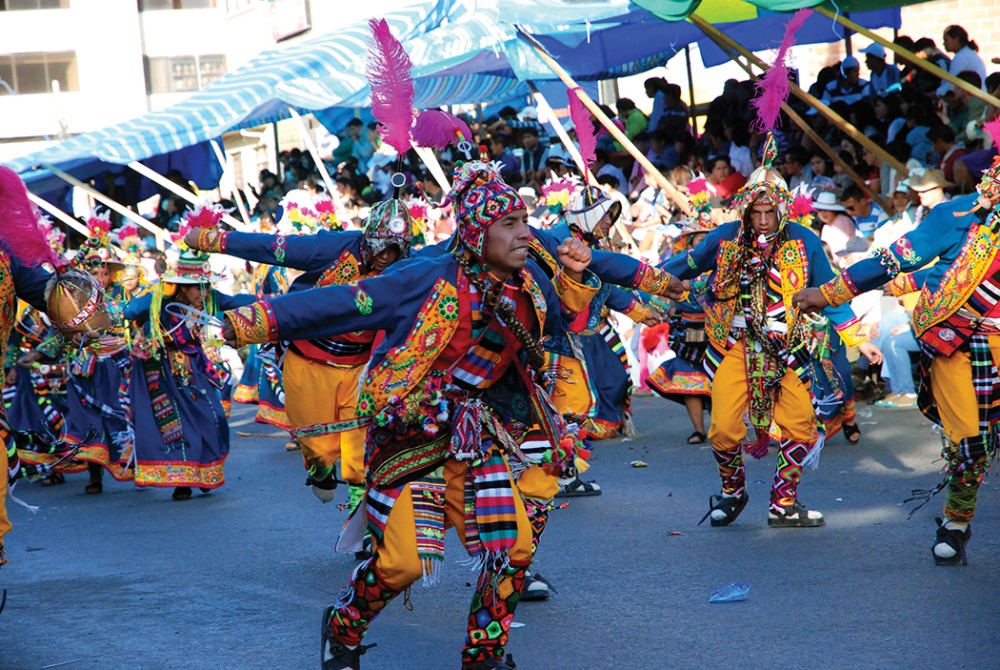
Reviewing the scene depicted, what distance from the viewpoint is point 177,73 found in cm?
4681

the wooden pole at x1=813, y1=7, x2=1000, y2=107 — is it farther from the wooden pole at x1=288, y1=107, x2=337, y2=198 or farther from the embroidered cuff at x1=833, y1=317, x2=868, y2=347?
the wooden pole at x1=288, y1=107, x2=337, y2=198

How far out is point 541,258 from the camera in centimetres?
507

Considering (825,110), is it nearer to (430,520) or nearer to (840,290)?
(840,290)

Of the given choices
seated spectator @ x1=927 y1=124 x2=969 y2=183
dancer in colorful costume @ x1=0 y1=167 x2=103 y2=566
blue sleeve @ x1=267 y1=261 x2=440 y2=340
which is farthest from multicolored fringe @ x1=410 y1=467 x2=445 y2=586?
seated spectator @ x1=927 y1=124 x2=969 y2=183

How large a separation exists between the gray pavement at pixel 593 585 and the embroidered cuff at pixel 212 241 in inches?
64.7

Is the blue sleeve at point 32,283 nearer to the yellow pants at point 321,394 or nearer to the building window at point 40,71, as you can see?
the yellow pants at point 321,394

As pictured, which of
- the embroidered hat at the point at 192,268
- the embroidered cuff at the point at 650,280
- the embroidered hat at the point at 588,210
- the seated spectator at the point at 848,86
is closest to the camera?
the embroidered cuff at the point at 650,280

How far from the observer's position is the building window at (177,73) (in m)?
Answer: 46.5

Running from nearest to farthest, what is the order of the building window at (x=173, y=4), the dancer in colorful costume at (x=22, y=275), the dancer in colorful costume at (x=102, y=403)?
1. the dancer in colorful costume at (x=22, y=275)
2. the dancer in colorful costume at (x=102, y=403)
3. the building window at (x=173, y=4)

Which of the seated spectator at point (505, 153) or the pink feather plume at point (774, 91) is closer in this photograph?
the pink feather plume at point (774, 91)

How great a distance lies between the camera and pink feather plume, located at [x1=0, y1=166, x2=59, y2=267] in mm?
5230

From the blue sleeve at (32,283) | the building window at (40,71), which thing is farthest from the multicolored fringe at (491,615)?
the building window at (40,71)

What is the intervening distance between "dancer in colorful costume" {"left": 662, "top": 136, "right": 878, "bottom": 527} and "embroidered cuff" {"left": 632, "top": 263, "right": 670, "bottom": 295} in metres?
1.04

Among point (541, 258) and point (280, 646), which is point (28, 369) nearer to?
point (280, 646)
